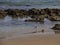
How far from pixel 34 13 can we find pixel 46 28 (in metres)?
0.24

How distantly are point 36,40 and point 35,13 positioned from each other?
0.33m

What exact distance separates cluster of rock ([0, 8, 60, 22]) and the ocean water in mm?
42

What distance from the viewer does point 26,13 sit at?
1.70m

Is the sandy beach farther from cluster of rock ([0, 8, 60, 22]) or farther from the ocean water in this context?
cluster of rock ([0, 8, 60, 22])

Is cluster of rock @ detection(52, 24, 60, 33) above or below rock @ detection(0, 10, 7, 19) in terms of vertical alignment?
below

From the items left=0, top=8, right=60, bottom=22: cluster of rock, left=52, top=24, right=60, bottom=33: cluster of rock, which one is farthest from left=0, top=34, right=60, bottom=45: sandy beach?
left=0, top=8, right=60, bottom=22: cluster of rock

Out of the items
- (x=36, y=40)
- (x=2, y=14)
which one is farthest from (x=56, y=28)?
(x=2, y=14)

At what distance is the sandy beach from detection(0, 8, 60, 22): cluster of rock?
0.21 meters

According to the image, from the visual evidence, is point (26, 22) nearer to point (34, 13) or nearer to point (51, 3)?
point (34, 13)

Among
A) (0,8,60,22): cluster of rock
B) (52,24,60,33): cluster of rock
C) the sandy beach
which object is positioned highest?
(0,8,60,22): cluster of rock

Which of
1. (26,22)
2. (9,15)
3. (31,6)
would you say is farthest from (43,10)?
(9,15)

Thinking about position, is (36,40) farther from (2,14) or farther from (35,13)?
(2,14)

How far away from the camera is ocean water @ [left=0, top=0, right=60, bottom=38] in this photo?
162 cm

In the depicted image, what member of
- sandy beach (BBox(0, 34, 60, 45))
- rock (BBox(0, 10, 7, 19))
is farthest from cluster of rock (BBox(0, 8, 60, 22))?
A: sandy beach (BBox(0, 34, 60, 45))
